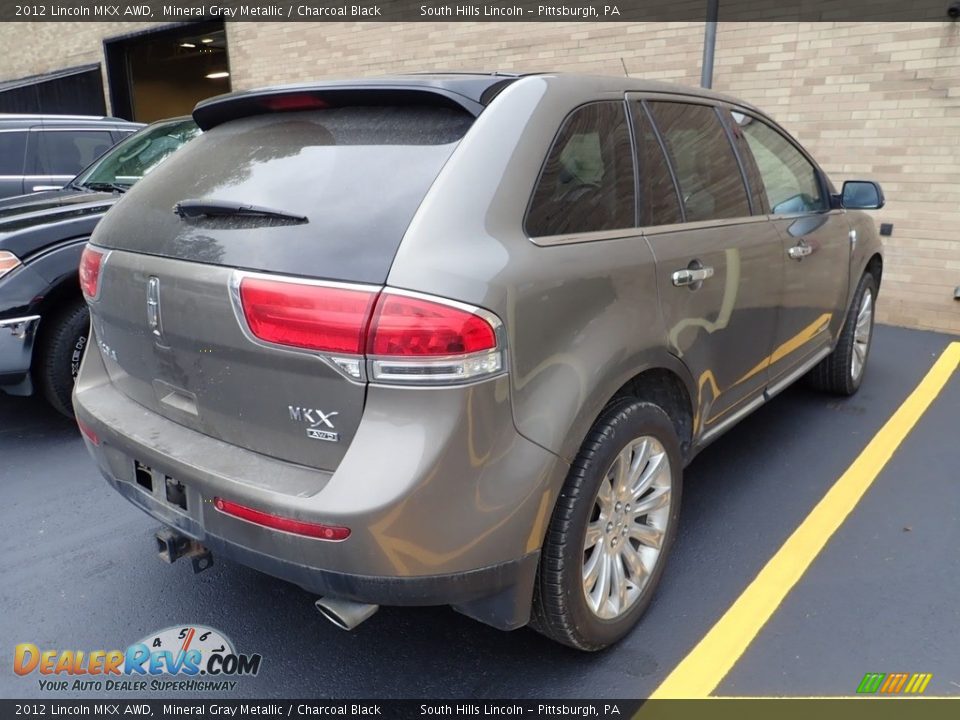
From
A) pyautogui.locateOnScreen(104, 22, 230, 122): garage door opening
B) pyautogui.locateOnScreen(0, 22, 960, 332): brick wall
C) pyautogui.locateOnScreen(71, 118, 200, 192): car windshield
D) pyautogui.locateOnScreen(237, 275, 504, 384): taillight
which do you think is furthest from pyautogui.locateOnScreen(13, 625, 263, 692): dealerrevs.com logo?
pyautogui.locateOnScreen(104, 22, 230, 122): garage door opening

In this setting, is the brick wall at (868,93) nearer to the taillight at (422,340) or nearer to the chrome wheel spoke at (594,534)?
the chrome wheel spoke at (594,534)

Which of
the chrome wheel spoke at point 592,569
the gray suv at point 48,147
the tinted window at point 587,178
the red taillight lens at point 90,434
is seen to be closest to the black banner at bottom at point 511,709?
the chrome wheel spoke at point 592,569

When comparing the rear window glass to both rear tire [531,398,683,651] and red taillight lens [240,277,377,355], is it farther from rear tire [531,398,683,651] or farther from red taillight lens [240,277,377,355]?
rear tire [531,398,683,651]

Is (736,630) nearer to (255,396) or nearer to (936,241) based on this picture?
→ (255,396)

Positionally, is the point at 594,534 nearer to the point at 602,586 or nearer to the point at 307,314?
the point at 602,586

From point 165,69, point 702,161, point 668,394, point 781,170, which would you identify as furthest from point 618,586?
point 165,69

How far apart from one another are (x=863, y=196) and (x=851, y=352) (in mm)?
→ 975

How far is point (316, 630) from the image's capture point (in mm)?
2543

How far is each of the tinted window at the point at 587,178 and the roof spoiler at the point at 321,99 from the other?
0.96ft

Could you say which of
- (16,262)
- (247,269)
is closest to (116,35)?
(16,262)

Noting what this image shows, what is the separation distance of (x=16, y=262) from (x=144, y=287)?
1.97 metres

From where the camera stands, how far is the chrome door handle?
247 cm

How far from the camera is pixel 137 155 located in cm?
563

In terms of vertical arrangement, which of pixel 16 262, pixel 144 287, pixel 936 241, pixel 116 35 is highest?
pixel 116 35
